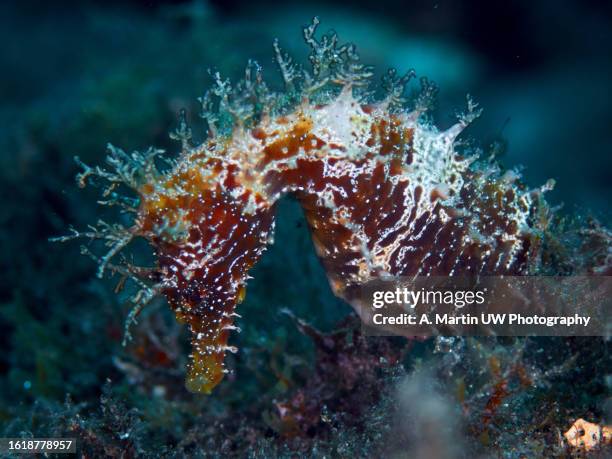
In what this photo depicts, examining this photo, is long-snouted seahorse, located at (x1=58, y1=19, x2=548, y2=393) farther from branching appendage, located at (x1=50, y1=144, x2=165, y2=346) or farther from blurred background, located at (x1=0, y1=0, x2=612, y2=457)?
blurred background, located at (x1=0, y1=0, x2=612, y2=457)

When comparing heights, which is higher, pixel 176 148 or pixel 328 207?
pixel 176 148

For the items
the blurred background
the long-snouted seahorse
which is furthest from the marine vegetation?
the blurred background

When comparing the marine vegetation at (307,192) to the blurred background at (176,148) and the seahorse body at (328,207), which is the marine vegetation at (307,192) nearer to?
the seahorse body at (328,207)

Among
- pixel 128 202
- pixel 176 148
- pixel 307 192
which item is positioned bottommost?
pixel 128 202

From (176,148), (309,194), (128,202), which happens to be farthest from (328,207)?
(176,148)

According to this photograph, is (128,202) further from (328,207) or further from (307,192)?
(328,207)

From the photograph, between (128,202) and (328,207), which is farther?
(328,207)

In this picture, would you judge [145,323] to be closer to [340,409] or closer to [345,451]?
[340,409]
